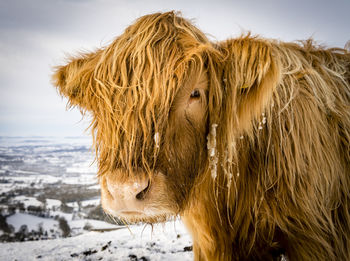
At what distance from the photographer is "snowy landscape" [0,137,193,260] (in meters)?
4.89

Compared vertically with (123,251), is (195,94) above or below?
above

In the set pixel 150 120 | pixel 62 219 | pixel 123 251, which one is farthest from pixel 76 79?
pixel 62 219

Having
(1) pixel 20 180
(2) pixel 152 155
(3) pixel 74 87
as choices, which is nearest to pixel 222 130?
(2) pixel 152 155

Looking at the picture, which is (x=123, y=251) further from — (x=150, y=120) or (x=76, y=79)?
(x=150, y=120)

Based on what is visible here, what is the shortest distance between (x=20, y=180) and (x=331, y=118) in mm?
58923

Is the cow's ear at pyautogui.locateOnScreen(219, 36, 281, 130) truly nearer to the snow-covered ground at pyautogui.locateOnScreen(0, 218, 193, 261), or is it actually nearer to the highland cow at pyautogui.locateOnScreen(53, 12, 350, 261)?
the highland cow at pyautogui.locateOnScreen(53, 12, 350, 261)

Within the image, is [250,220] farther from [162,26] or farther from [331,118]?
[162,26]

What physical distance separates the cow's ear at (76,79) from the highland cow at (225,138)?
17mm

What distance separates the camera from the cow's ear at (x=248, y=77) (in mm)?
1215

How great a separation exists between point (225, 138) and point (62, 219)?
34303 mm

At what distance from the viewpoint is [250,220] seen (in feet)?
5.26

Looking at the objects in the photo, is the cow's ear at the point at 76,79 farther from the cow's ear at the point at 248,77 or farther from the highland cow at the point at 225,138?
the cow's ear at the point at 248,77

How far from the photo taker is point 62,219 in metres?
29.3

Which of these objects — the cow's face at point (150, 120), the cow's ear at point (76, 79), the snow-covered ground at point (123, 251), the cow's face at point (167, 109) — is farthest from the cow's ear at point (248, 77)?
the snow-covered ground at point (123, 251)
